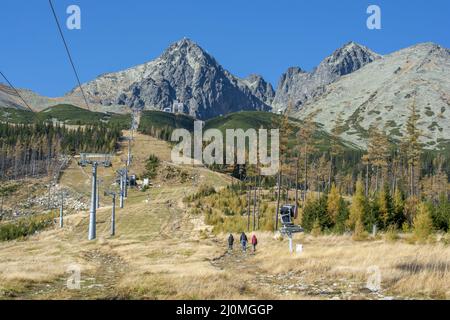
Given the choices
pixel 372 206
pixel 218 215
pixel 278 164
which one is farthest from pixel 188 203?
pixel 372 206

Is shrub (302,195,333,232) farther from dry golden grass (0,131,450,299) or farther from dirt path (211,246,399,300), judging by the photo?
dirt path (211,246,399,300)

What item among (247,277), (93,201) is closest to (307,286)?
(247,277)

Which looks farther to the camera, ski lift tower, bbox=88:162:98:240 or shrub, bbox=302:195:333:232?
shrub, bbox=302:195:333:232

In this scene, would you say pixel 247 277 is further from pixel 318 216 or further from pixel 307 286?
pixel 318 216

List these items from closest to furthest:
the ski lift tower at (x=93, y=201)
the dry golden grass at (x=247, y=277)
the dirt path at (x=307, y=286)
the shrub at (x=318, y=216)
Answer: the dirt path at (x=307, y=286) → the dry golden grass at (x=247, y=277) → the ski lift tower at (x=93, y=201) → the shrub at (x=318, y=216)

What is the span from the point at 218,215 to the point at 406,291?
230 feet

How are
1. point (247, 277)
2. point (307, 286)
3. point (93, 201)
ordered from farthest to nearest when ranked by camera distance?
1. point (93, 201)
2. point (247, 277)
3. point (307, 286)

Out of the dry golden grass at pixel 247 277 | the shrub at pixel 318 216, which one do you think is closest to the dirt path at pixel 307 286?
the dry golden grass at pixel 247 277

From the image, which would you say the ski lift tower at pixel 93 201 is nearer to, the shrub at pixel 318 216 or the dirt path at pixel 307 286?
the shrub at pixel 318 216

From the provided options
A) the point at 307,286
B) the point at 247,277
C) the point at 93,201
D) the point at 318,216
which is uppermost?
the point at 93,201

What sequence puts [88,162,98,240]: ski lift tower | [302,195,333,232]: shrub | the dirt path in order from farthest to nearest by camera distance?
[302,195,333,232]: shrub → [88,162,98,240]: ski lift tower → the dirt path

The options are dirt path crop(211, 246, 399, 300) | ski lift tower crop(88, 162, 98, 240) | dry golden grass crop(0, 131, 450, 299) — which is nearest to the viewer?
dirt path crop(211, 246, 399, 300)

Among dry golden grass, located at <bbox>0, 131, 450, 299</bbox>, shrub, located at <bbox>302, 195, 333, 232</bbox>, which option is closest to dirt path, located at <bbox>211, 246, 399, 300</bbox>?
dry golden grass, located at <bbox>0, 131, 450, 299</bbox>

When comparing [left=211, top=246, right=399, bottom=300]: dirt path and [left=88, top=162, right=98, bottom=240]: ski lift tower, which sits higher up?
[left=88, top=162, right=98, bottom=240]: ski lift tower
